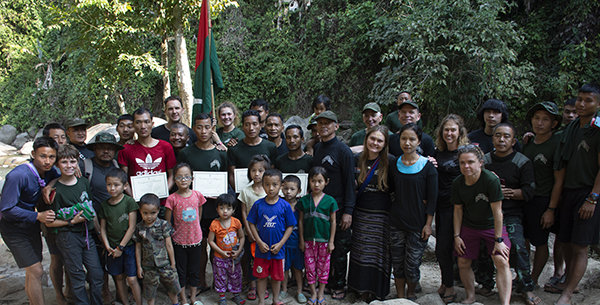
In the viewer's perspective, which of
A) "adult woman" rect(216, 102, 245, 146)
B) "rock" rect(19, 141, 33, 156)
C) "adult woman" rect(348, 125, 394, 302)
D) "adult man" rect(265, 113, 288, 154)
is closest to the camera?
"adult woman" rect(348, 125, 394, 302)

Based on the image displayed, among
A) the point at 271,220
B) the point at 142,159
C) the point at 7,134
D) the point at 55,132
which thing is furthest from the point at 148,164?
the point at 7,134

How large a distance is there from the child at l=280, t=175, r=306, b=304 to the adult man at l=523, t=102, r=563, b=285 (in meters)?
2.36

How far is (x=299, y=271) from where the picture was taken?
12.2ft

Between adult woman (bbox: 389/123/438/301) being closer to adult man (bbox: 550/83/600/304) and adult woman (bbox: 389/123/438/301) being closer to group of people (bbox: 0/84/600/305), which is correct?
group of people (bbox: 0/84/600/305)

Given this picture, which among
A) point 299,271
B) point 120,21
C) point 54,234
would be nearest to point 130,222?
point 54,234

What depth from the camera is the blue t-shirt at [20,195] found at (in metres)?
3.02

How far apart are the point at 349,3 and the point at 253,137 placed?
8.28 m

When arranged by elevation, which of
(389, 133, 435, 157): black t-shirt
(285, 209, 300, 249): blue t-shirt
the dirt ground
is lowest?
the dirt ground

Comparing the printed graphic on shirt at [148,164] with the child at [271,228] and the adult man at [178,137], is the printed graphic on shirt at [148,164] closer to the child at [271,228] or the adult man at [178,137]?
the adult man at [178,137]

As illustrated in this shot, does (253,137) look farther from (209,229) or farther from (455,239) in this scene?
(455,239)

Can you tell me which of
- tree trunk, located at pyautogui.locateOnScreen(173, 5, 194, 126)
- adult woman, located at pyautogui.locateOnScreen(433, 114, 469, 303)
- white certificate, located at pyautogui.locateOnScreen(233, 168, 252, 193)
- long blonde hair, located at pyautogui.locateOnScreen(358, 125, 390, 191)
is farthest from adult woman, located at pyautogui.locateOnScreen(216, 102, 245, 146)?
tree trunk, located at pyautogui.locateOnScreen(173, 5, 194, 126)

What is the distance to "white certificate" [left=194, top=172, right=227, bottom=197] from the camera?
3628 millimetres

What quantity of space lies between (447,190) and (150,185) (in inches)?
117

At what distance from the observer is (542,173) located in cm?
355
